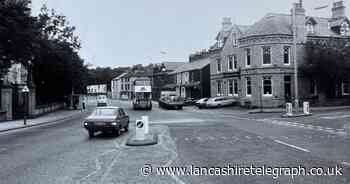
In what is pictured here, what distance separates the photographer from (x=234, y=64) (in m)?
52.5

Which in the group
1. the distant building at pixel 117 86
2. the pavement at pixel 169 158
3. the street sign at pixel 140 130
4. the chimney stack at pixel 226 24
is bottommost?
the pavement at pixel 169 158

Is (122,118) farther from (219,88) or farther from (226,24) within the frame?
(226,24)

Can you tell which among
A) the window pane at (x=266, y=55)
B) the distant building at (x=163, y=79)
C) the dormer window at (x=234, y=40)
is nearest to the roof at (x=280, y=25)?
the window pane at (x=266, y=55)

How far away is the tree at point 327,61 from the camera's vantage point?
1711 inches

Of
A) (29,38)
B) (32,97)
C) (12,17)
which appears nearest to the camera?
(12,17)

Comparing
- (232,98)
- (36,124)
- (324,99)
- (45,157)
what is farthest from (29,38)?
(324,99)

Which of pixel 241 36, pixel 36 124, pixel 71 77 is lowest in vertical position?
pixel 36 124

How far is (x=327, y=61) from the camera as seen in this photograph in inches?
1705

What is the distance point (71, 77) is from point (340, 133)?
145 feet

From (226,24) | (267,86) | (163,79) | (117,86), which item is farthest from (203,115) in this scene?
(117,86)

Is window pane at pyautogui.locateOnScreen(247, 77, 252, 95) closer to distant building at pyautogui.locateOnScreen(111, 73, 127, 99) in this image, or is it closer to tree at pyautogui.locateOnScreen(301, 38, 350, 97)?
tree at pyautogui.locateOnScreen(301, 38, 350, 97)

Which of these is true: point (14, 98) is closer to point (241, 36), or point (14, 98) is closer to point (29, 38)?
point (29, 38)

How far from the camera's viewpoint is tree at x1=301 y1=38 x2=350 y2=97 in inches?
1711

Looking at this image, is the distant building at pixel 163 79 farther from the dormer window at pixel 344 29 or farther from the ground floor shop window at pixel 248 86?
the dormer window at pixel 344 29
